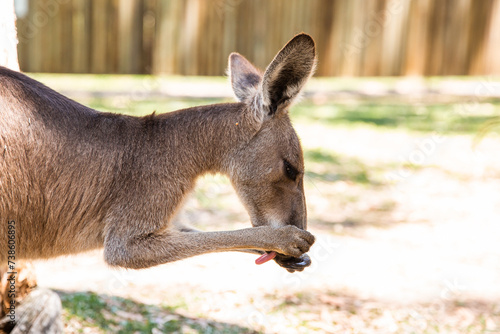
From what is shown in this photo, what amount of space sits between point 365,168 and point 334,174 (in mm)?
605

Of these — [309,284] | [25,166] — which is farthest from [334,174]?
[25,166]

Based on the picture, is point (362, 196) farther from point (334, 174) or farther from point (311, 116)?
point (311, 116)

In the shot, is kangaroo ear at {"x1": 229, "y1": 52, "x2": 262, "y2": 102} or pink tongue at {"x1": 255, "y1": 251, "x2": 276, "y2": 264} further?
kangaroo ear at {"x1": 229, "y1": 52, "x2": 262, "y2": 102}

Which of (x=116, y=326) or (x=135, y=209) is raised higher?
(x=135, y=209)

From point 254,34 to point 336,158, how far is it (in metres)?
3.56

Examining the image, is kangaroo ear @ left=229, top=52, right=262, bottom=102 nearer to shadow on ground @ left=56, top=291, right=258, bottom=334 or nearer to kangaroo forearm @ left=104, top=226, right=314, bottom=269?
kangaroo forearm @ left=104, top=226, right=314, bottom=269

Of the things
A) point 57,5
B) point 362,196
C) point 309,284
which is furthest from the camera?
point 57,5

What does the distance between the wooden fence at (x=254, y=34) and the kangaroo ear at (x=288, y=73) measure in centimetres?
731

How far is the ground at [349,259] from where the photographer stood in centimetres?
395

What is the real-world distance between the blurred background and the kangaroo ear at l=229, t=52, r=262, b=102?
18.2 inches

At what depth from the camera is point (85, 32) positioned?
9719mm

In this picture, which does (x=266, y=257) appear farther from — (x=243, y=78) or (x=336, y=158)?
(x=336, y=158)

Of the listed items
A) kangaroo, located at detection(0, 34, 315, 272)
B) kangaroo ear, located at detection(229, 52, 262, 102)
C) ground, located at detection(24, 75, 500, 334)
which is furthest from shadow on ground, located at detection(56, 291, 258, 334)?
kangaroo ear, located at detection(229, 52, 262, 102)

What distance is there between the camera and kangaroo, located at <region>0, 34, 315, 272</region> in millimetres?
2783
